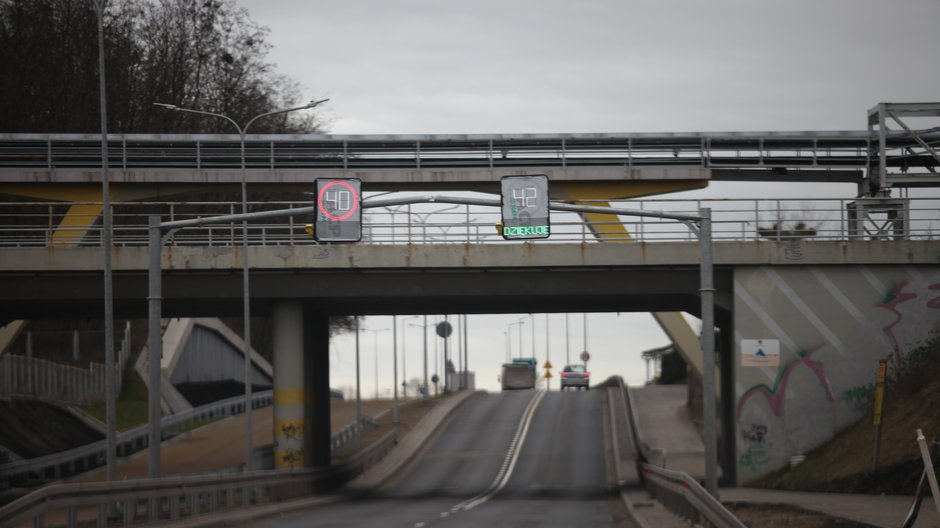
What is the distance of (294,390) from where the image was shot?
35.5 metres

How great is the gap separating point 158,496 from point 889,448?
1629 cm

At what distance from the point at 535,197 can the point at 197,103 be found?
44377mm

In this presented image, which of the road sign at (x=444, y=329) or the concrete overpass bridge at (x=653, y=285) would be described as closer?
the concrete overpass bridge at (x=653, y=285)

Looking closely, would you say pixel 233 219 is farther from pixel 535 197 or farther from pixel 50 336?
pixel 50 336

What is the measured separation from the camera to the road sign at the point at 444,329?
263 ft

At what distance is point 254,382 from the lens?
8038 cm

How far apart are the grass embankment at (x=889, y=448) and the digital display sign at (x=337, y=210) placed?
40.6 feet

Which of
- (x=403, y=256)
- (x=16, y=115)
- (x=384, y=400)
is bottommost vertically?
(x=384, y=400)

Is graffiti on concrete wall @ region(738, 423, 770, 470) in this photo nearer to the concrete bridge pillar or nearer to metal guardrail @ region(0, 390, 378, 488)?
the concrete bridge pillar

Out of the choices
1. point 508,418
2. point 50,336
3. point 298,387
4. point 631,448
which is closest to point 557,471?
Answer: point 631,448

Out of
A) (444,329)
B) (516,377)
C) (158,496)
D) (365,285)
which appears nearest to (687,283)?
(365,285)

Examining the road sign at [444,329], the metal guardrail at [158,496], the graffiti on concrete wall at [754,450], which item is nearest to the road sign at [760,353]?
the graffiti on concrete wall at [754,450]

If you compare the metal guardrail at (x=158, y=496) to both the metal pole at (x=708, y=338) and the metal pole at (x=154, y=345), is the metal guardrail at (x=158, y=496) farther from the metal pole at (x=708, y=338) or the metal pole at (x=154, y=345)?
the metal pole at (x=708, y=338)

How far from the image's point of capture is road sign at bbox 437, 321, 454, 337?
80.1m
